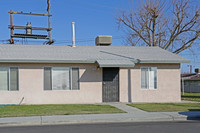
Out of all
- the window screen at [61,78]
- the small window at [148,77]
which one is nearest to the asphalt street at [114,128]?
the window screen at [61,78]

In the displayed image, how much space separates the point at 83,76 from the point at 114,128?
→ 7568 mm

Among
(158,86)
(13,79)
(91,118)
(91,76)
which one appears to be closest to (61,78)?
(91,76)

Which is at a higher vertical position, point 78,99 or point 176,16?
point 176,16

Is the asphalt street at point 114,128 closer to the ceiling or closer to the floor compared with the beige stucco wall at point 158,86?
closer to the floor

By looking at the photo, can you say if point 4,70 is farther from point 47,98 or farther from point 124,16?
point 124,16

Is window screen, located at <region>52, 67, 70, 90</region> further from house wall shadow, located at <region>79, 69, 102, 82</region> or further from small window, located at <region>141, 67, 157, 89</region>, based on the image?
small window, located at <region>141, 67, 157, 89</region>

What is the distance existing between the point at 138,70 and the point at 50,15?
15.0 meters

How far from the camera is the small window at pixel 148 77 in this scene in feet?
56.0

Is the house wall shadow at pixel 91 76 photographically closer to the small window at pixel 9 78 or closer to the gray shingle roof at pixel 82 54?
the gray shingle roof at pixel 82 54

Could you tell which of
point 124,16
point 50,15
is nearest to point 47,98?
point 50,15

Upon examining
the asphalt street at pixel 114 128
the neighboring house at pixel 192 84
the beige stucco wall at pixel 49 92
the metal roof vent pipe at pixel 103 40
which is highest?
the metal roof vent pipe at pixel 103 40

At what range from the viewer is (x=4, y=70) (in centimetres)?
1526

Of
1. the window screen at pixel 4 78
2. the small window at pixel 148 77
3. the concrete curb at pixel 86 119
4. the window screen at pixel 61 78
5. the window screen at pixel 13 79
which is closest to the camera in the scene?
the concrete curb at pixel 86 119

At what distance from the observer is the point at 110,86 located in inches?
655
